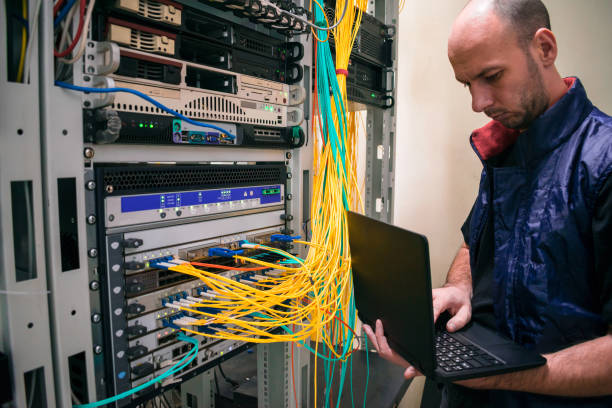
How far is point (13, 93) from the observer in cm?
61

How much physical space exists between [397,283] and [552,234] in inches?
14.9

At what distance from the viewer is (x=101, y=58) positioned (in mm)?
713

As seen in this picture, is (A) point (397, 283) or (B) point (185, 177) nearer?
(A) point (397, 283)

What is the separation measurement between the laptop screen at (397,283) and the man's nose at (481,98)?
451 millimetres

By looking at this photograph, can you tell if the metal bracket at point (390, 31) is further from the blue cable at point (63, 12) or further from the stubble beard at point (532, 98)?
the blue cable at point (63, 12)

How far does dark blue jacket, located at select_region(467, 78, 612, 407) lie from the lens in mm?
808

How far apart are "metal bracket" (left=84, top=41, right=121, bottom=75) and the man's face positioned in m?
0.81

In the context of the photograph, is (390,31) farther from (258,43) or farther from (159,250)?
(159,250)

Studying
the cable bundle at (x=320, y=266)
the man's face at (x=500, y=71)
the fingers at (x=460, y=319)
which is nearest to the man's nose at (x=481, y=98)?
the man's face at (x=500, y=71)

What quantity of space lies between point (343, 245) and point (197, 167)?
0.57 m

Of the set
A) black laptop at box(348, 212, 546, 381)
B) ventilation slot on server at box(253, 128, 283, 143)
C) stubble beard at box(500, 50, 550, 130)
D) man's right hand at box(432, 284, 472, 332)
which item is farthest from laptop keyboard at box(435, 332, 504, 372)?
ventilation slot on server at box(253, 128, 283, 143)

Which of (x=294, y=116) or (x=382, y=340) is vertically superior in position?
(x=294, y=116)

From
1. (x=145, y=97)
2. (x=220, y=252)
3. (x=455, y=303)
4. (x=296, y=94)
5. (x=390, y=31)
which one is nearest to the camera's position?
(x=145, y=97)

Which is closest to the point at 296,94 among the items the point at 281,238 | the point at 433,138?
the point at 281,238
